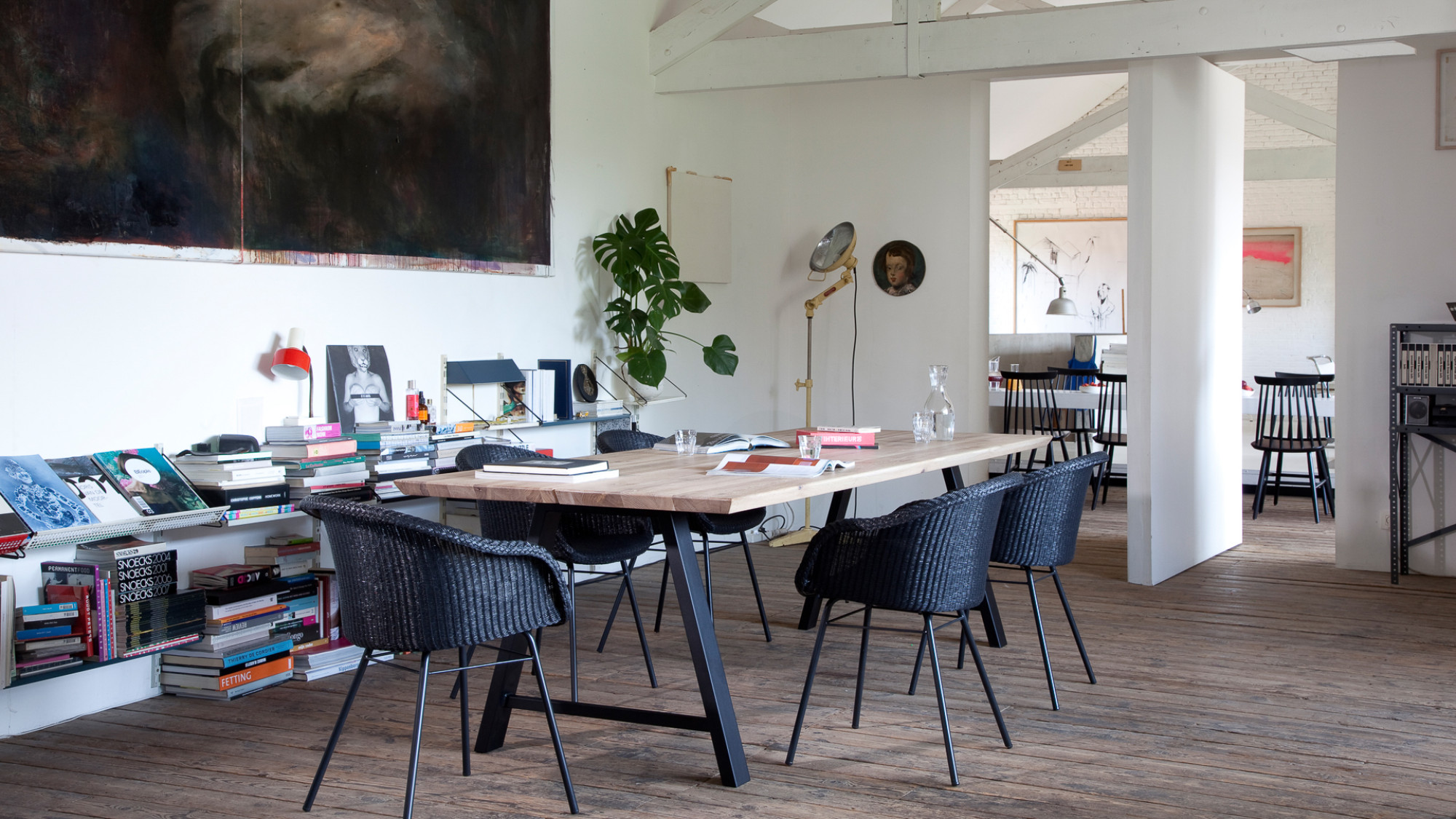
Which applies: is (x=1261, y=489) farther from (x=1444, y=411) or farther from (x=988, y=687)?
(x=988, y=687)

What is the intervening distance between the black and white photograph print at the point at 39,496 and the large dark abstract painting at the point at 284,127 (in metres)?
0.64

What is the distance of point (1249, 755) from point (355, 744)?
236 centimetres

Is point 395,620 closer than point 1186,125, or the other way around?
point 395,620

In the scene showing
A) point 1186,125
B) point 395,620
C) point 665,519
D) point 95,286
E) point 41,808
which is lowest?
point 41,808

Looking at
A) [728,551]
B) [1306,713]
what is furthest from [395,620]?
[728,551]

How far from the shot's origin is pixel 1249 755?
3.22 metres

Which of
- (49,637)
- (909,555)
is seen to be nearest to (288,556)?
(49,637)

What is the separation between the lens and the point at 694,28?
6.12 metres

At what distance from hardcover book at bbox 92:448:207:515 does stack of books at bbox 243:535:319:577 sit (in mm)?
397

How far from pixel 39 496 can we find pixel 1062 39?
4.27m

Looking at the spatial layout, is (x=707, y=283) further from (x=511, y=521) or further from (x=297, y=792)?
(x=297, y=792)

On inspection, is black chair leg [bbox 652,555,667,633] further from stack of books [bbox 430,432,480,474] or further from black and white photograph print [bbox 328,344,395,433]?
black and white photograph print [bbox 328,344,395,433]

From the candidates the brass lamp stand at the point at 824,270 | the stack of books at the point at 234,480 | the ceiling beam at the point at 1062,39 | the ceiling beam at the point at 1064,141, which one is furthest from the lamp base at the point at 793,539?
the ceiling beam at the point at 1064,141

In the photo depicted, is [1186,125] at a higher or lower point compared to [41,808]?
higher
